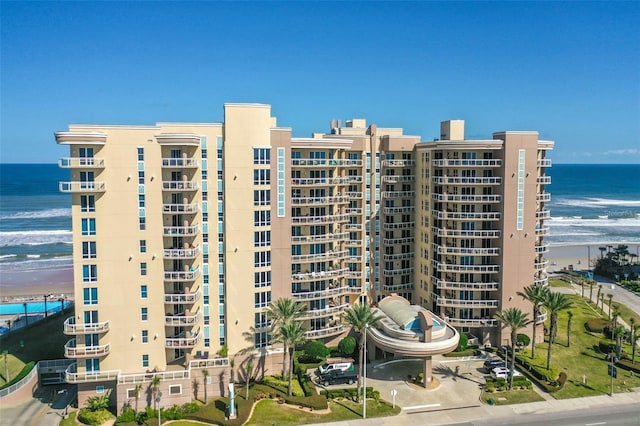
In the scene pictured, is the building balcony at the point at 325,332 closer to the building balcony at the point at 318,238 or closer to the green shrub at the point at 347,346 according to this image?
the green shrub at the point at 347,346

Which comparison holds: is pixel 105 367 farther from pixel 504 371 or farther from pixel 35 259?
pixel 35 259

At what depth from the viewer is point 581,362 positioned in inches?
2462

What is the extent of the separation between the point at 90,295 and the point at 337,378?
27.8 m

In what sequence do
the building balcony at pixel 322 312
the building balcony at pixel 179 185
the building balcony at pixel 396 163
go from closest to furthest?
the building balcony at pixel 179 185 < the building balcony at pixel 322 312 < the building balcony at pixel 396 163

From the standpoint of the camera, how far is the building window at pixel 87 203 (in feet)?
170

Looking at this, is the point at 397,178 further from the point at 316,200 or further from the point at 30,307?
the point at 30,307

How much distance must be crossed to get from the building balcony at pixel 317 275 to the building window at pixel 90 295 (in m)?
21.3

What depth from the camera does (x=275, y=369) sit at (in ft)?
192

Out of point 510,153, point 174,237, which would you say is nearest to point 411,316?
point 510,153

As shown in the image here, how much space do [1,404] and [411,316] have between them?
4466 cm

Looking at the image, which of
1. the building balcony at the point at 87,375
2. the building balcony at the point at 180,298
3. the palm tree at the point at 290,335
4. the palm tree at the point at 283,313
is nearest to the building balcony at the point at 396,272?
the palm tree at the point at 283,313

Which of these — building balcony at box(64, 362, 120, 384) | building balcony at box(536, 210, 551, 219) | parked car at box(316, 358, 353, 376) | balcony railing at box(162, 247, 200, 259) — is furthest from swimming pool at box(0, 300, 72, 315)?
building balcony at box(536, 210, 551, 219)

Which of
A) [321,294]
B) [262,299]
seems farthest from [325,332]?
[262,299]

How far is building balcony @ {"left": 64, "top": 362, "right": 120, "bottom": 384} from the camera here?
52188 mm
